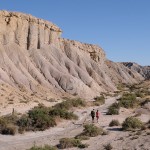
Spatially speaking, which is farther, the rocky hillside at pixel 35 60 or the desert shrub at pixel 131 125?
the rocky hillside at pixel 35 60

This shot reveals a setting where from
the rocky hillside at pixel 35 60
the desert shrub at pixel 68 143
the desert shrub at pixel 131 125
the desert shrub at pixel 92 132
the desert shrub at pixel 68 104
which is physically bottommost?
the desert shrub at pixel 68 143

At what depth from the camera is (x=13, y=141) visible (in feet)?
82.3

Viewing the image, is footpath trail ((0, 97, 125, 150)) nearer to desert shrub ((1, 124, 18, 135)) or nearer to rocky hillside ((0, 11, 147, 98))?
desert shrub ((1, 124, 18, 135))

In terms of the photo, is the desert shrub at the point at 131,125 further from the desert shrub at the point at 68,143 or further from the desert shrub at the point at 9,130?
the desert shrub at the point at 9,130

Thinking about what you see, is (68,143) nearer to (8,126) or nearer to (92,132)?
(92,132)

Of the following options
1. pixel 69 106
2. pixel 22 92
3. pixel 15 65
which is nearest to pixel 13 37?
pixel 15 65

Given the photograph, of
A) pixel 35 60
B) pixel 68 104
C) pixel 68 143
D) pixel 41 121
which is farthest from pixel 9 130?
pixel 35 60

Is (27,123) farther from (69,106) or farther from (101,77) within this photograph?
(101,77)

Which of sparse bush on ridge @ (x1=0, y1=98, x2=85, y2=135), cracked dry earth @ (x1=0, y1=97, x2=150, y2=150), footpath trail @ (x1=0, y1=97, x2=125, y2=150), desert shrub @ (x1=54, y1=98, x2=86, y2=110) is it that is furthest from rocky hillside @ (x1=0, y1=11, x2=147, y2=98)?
cracked dry earth @ (x1=0, y1=97, x2=150, y2=150)

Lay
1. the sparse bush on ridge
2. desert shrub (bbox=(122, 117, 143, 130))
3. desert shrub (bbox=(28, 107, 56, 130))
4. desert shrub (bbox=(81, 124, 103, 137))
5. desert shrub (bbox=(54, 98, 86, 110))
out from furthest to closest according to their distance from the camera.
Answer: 1. desert shrub (bbox=(54, 98, 86, 110))
2. desert shrub (bbox=(28, 107, 56, 130))
3. the sparse bush on ridge
4. desert shrub (bbox=(122, 117, 143, 130))
5. desert shrub (bbox=(81, 124, 103, 137))

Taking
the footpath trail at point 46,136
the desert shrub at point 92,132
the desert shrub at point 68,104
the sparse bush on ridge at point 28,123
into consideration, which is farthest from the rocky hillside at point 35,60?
the desert shrub at point 92,132

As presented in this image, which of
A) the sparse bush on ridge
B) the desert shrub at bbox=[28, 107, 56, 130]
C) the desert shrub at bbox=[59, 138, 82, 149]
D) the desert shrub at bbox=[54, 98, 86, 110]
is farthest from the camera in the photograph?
the desert shrub at bbox=[54, 98, 86, 110]

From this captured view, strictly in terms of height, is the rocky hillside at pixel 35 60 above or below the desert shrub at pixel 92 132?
above

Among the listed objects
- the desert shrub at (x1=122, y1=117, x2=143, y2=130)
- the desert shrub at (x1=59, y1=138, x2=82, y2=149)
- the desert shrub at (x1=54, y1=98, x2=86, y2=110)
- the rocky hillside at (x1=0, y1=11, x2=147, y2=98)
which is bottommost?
the desert shrub at (x1=59, y1=138, x2=82, y2=149)
